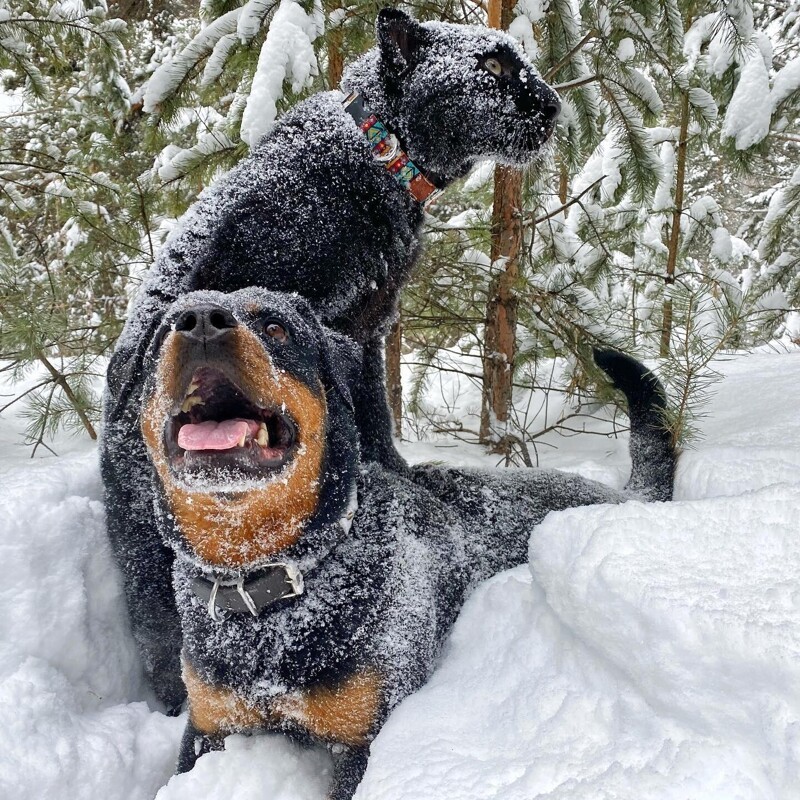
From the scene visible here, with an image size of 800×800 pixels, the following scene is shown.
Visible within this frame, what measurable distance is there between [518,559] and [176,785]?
4.16 ft

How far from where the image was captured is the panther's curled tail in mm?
2584

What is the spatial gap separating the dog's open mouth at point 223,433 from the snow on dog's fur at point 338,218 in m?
0.49

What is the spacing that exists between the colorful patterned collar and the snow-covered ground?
1419 millimetres

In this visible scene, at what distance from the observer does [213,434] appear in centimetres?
147

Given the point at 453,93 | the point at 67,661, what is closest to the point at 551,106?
the point at 453,93

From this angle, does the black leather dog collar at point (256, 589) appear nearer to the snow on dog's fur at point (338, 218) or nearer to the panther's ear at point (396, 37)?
the snow on dog's fur at point (338, 218)

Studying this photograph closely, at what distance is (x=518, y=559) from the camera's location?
2271mm

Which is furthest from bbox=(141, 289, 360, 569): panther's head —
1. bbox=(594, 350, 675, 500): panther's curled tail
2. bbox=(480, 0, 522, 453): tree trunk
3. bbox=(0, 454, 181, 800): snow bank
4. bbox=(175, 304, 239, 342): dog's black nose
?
bbox=(480, 0, 522, 453): tree trunk

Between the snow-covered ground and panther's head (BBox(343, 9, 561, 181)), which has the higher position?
panther's head (BBox(343, 9, 561, 181))

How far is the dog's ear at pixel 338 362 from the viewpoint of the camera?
1741mm

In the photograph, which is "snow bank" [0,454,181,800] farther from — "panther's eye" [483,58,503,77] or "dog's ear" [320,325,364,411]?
"panther's eye" [483,58,503,77]

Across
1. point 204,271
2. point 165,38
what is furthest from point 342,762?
point 165,38

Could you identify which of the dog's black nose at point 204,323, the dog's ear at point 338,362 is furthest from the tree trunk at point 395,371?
the dog's black nose at point 204,323

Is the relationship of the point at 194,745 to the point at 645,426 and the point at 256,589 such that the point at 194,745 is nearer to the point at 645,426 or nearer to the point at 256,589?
the point at 256,589
